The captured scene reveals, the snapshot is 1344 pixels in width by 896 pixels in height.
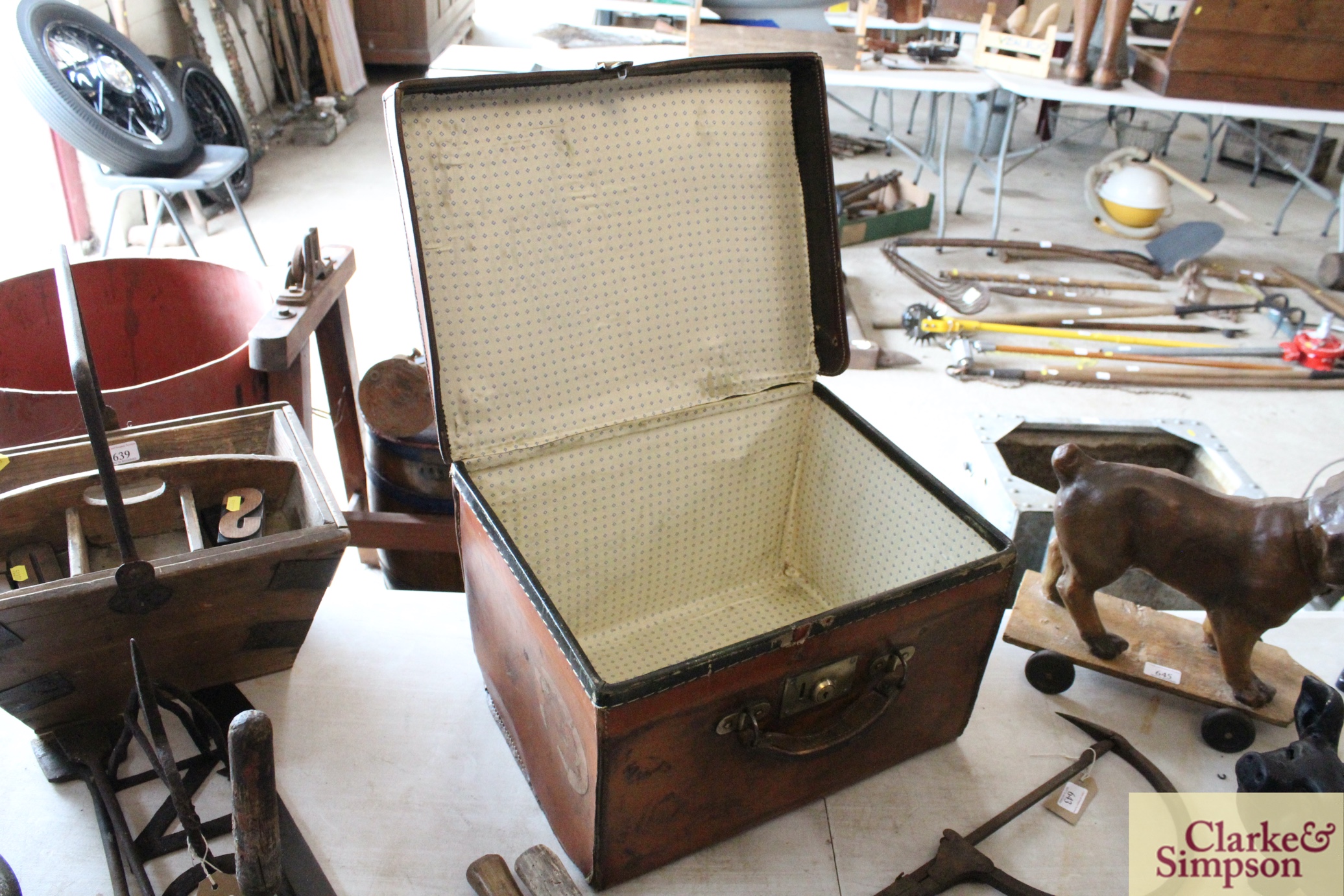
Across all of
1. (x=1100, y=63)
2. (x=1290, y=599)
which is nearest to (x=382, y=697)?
(x=1290, y=599)

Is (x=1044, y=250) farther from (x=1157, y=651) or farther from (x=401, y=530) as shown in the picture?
(x=401, y=530)

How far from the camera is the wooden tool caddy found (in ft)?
3.33

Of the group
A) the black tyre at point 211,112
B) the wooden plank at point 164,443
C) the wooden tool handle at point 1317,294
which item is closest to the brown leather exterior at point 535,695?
the wooden plank at point 164,443

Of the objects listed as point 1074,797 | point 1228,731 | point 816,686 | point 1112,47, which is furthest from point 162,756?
point 1112,47

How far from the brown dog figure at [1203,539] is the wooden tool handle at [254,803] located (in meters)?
0.95

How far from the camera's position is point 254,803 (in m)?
0.75

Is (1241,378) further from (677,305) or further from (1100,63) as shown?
(677,305)

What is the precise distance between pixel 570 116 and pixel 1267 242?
15.1 feet

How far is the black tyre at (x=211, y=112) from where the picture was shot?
413cm

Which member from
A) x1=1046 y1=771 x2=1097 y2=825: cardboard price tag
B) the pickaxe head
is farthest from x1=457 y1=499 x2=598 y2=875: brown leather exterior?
the pickaxe head

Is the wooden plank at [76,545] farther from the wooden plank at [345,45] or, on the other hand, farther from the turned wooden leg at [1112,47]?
the wooden plank at [345,45]

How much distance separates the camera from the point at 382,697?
1313 mm

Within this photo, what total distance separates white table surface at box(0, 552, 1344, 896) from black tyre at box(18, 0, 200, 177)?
8.48ft

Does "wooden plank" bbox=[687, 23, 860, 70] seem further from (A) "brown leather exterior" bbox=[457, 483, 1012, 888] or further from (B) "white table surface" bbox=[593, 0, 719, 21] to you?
(A) "brown leather exterior" bbox=[457, 483, 1012, 888]
